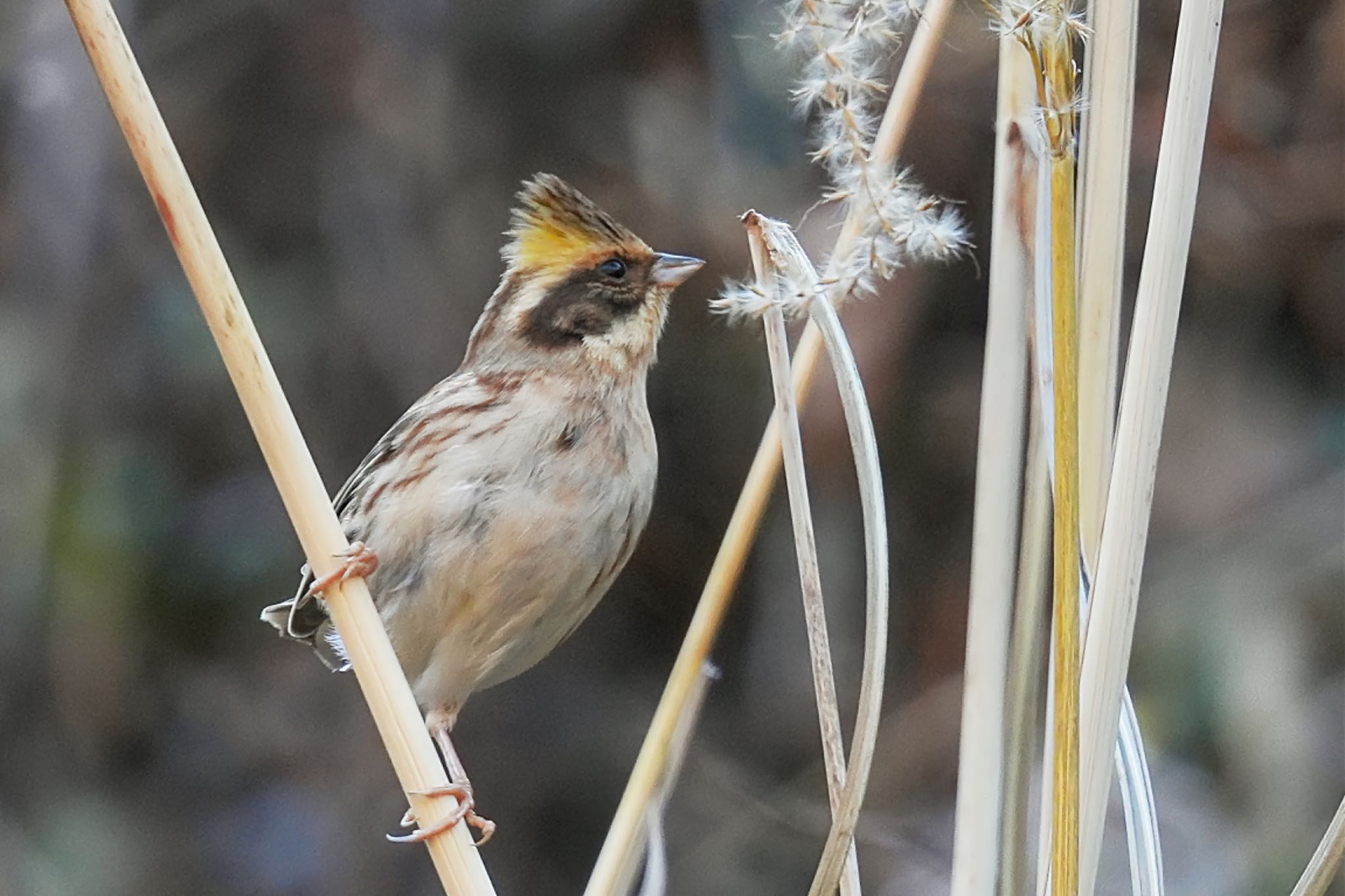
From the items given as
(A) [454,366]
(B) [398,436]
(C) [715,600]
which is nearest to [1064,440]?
(C) [715,600]

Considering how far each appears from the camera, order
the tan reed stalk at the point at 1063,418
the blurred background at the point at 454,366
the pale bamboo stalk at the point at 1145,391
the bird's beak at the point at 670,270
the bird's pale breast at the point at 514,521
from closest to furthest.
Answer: the tan reed stalk at the point at 1063,418, the pale bamboo stalk at the point at 1145,391, the bird's pale breast at the point at 514,521, the bird's beak at the point at 670,270, the blurred background at the point at 454,366

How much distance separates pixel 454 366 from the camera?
3729 millimetres

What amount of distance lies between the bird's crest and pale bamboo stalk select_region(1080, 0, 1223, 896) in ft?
3.54

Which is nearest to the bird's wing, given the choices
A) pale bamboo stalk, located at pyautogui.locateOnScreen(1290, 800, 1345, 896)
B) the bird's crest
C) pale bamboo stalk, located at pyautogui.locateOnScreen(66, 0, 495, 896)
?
the bird's crest

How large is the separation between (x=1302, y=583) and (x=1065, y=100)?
7.67ft

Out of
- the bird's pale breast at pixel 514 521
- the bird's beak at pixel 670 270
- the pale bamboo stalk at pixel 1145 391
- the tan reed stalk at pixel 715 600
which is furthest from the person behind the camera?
the bird's beak at pixel 670 270

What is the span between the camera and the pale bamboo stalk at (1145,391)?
53.2 inches

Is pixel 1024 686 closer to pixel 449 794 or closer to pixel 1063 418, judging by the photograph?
pixel 1063 418

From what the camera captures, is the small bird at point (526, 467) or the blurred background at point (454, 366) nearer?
the small bird at point (526, 467)

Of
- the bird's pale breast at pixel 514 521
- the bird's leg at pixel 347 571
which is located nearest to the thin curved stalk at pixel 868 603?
the bird's leg at pixel 347 571

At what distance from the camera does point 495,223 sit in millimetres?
3732

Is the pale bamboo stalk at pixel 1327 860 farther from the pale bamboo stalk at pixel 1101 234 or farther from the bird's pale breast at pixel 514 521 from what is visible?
the bird's pale breast at pixel 514 521

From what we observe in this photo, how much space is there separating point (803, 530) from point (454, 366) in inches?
88.3

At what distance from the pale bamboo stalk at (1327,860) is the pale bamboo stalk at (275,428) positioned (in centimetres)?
71
